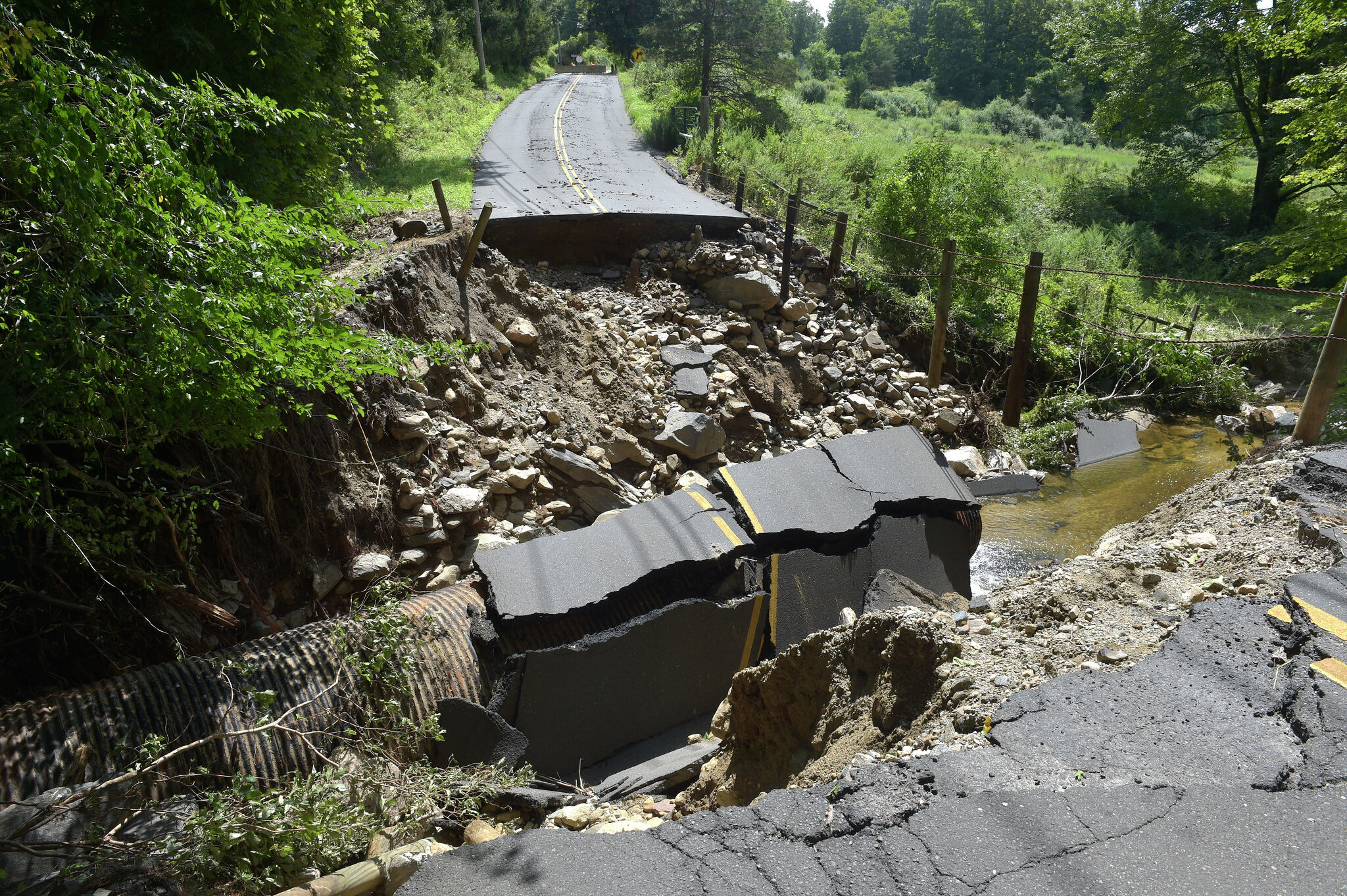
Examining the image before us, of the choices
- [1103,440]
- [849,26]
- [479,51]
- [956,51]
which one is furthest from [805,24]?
[1103,440]

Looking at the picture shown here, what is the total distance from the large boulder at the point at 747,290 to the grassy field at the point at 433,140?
4303mm

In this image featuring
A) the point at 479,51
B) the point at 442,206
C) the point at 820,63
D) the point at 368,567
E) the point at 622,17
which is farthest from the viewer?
the point at 820,63

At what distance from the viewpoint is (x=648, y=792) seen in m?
3.79

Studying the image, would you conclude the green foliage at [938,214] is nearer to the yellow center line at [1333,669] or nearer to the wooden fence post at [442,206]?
the wooden fence post at [442,206]

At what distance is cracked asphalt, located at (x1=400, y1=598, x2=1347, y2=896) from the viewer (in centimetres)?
213

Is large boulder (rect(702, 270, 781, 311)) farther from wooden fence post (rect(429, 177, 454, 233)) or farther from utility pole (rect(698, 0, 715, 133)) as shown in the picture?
utility pole (rect(698, 0, 715, 133))

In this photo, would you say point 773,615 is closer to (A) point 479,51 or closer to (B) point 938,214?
(B) point 938,214

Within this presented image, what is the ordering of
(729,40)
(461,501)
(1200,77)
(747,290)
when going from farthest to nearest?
(1200,77) → (729,40) → (747,290) → (461,501)

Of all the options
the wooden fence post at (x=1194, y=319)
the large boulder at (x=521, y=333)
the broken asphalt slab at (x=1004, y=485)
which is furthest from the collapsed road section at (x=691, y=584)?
the wooden fence post at (x=1194, y=319)

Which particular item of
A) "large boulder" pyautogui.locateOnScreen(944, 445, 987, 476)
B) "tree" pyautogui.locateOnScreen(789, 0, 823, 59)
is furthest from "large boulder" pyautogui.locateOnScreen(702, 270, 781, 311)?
"tree" pyautogui.locateOnScreen(789, 0, 823, 59)

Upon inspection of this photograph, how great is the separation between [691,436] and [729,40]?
52.7 feet

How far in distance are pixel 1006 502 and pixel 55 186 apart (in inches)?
361

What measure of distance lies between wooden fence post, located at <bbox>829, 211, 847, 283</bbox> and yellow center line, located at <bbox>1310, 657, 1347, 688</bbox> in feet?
30.4

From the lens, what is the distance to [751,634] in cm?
464
